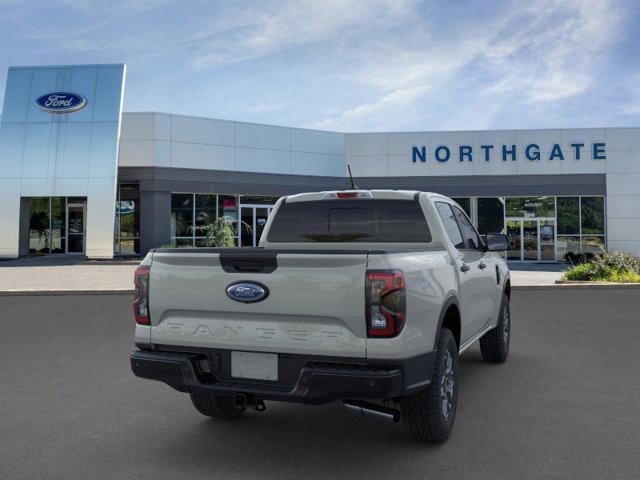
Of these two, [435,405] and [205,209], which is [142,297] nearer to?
[435,405]

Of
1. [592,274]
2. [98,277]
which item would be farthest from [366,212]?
[98,277]

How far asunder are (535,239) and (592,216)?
310cm

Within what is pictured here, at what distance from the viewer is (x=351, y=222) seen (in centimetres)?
536

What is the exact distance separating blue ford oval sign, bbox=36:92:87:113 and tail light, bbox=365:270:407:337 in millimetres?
26402

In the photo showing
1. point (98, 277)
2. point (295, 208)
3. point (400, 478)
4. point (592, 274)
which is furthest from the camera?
point (98, 277)

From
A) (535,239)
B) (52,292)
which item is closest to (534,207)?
(535,239)

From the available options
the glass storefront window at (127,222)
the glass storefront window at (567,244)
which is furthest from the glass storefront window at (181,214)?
the glass storefront window at (567,244)

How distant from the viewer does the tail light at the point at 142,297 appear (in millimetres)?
4121

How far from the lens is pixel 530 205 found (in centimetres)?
3038

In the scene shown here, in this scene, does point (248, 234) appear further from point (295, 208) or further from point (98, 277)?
point (295, 208)

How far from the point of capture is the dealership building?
86.8 feet

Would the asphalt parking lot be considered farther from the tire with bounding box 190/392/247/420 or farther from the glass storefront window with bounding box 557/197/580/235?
the glass storefront window with bounding box 557/197/580/235

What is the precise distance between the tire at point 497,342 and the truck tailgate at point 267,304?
11.9ft

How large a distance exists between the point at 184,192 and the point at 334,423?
24.4m
